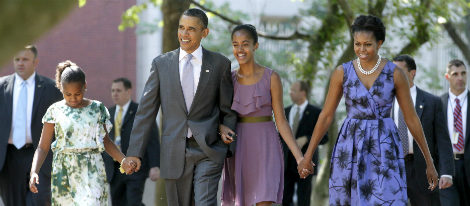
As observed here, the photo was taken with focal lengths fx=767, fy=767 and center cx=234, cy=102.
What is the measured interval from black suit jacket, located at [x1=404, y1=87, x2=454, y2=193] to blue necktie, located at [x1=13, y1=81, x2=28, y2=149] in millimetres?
4297

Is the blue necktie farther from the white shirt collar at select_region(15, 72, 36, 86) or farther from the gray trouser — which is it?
the gray trouser

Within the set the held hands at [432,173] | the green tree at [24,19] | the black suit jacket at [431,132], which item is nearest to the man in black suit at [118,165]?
the black suit jacket at [431,132]

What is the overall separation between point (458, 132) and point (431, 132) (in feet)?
6.08

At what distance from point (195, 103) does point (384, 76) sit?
1.53 meters

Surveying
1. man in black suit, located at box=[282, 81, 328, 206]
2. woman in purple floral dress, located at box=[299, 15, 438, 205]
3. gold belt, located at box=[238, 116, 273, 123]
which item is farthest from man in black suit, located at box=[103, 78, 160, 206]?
woman in purple floral dress, located at box=[299, 15, 438, 205]

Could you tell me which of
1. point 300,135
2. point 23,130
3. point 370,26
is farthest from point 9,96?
point 300,135

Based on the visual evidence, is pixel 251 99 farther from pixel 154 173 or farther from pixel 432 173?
pixel 154 173

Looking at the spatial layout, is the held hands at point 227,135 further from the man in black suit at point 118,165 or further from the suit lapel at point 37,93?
the man in black suit at point 118,165

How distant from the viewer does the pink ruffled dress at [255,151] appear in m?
6.46

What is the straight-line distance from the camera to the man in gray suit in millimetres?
6195

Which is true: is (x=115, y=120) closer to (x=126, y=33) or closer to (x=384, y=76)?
(x=384, y=76)

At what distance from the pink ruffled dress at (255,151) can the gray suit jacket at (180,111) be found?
141mm

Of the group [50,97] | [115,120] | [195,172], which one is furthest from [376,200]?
[115,120]

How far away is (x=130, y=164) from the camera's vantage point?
20.7 feet
